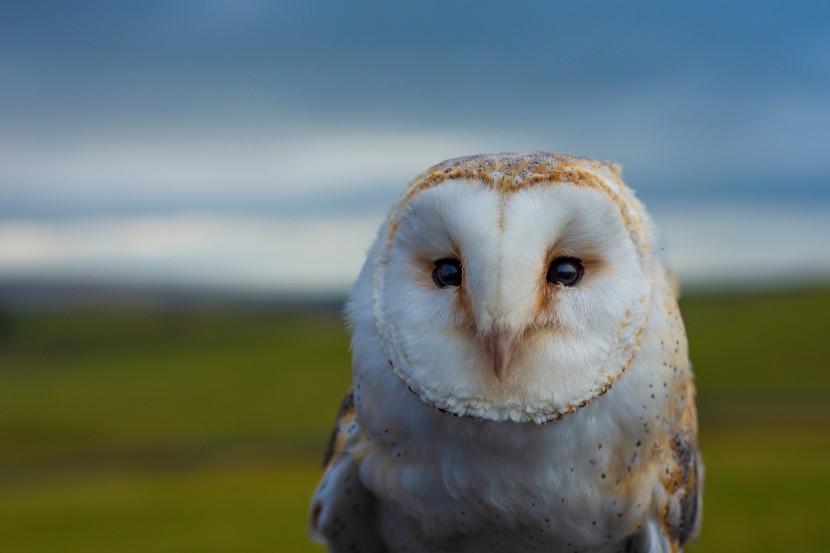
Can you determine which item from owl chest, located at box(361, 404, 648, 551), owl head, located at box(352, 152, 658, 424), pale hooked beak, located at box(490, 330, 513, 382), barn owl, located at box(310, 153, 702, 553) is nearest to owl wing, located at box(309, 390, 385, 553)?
barn owl, located at box(310, 153, 702, 553)

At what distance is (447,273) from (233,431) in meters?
13.6

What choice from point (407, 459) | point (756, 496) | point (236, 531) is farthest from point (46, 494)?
point (407, 459)

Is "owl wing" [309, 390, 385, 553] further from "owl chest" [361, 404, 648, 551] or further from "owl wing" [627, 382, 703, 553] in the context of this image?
"owl wing" [627, 382, 703, 553]

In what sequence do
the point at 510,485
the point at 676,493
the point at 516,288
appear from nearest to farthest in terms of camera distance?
the point at 516,288 → the point at 510,485 → the point at 676,493

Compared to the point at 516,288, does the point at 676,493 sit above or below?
below

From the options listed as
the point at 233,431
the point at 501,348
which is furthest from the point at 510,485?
the point at 233,431

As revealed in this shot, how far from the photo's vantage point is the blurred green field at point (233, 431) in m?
8.64

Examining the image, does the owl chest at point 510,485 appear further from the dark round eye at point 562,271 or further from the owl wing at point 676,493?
the dark round eye at point 562,271

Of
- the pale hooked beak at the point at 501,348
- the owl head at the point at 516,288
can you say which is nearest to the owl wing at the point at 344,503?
the owl head at the point at 516,288

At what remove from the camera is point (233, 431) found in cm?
1459

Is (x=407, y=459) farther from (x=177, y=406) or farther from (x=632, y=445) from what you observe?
(x=177, y=406)

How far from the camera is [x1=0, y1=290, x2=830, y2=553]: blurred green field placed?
8.64 meters

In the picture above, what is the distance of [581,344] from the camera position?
1.64 m

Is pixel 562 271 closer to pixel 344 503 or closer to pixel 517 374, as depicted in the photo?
pixel 517 374
